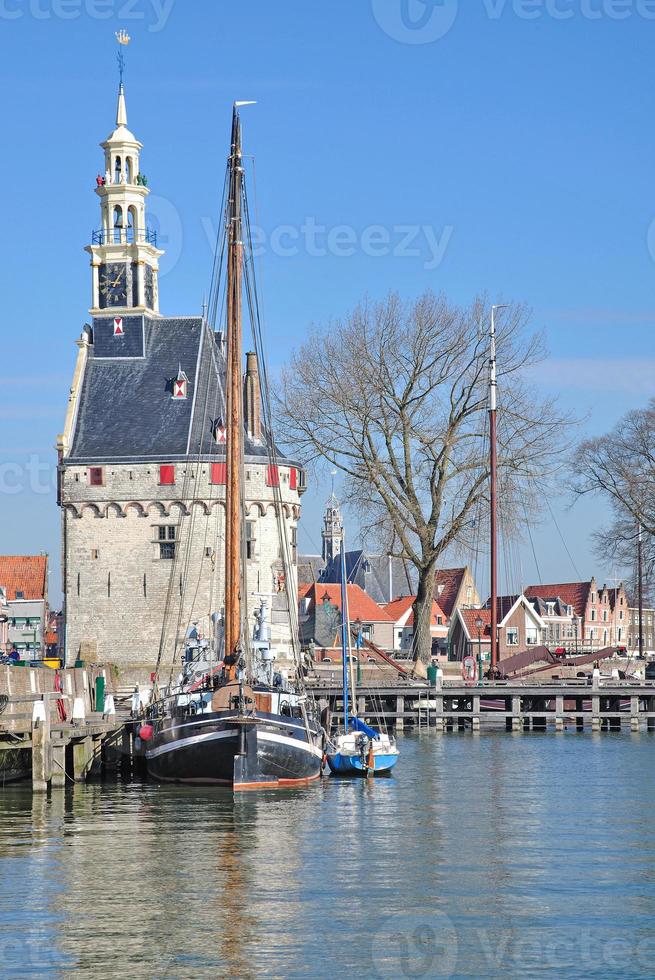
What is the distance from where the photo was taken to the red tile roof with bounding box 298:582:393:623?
90188 mm

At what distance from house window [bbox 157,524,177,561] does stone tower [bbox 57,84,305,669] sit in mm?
45

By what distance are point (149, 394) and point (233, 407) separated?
92.5 ft

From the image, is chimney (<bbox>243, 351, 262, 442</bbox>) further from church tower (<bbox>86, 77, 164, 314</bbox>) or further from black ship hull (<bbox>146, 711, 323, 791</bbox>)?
black ship hull (<bbox>146, 711, 323, 791</bbox>)

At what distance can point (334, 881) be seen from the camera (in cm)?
2330

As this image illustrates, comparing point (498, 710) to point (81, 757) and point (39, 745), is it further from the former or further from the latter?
point (39, 745)

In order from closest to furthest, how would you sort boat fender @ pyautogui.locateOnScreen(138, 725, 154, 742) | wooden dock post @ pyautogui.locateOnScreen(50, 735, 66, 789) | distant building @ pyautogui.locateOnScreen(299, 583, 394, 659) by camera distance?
wooden dock post @ pyautogui.locateOnScreen(50, 735, 66, 789) < boat fender @ pyautogui.locateOnScreen(138, 725, 154, 742) < distant building @ pyautogui.locateOnScreen(299, 583, 394, 659)

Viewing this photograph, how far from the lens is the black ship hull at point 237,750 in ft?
115

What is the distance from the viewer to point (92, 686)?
5366cm

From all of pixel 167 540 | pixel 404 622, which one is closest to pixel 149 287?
pixel 167 540

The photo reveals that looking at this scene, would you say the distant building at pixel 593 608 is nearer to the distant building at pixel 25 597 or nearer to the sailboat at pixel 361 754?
→ the distant building at pixel 25 597

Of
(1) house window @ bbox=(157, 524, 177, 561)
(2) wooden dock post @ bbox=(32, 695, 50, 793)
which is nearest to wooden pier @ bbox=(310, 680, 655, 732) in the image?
(1) house window @ bbox=(157, 524, 177, 561)

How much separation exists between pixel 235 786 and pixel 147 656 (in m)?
30.2

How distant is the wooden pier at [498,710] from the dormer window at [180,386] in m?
15.6

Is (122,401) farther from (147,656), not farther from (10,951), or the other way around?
(10,951)
